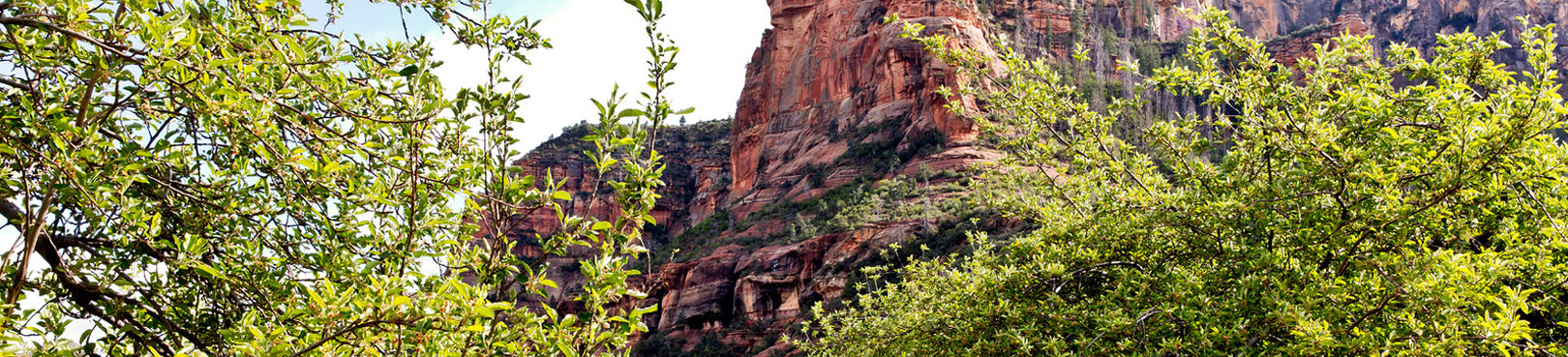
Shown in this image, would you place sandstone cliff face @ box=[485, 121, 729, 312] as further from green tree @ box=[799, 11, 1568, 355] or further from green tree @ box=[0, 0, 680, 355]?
green tree @ box=[0, 0, 680, 355]

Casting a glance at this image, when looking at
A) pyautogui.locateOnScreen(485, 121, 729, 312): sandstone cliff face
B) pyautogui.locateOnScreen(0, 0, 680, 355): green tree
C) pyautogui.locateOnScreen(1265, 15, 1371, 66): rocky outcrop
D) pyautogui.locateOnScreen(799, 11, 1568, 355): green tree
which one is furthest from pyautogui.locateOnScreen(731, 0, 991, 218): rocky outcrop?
pyautogui.locateOnScreen(0, 0, 680, 355): green tree

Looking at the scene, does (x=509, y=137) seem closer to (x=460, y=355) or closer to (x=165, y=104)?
(x=460, y=355)

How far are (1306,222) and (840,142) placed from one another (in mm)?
57566

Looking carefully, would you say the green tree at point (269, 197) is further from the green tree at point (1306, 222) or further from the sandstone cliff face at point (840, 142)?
the sandstone cliff face at point (840, 142)

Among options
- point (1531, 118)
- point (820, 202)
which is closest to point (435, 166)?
point (1531, 118)

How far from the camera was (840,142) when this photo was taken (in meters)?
63.2

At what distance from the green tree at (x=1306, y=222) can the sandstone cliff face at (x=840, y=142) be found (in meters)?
26.8

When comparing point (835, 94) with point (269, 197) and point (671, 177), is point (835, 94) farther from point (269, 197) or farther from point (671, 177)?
point (269, 197)

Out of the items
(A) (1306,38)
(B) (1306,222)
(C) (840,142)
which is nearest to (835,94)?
(C) (840,142)

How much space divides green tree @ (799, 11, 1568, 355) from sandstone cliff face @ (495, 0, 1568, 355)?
26.8 meters

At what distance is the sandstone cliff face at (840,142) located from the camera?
45.3m

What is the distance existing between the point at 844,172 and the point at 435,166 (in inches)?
2183

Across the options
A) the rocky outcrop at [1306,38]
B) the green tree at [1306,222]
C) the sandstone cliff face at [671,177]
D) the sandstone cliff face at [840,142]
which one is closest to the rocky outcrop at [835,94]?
the sandstone cliff face at [840,142]

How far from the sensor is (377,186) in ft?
11.3
